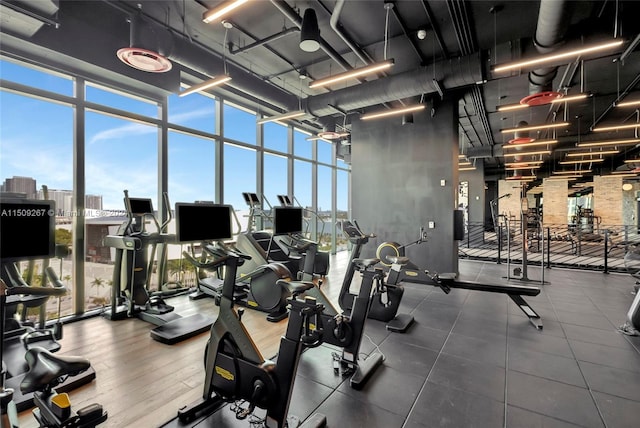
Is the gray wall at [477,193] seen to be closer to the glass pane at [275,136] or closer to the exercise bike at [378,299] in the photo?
→ the glass pane at [275,136]

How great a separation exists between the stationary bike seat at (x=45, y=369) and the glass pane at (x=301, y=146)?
7234 millimetres

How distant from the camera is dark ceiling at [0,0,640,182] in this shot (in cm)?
382

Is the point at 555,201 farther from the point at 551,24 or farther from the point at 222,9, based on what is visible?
the point at 222,9

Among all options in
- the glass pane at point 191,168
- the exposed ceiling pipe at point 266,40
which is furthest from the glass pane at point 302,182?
the exposed ceiling pipe at point 266,40

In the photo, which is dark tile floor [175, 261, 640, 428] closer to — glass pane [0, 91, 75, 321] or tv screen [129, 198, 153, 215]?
tv screen [129, 198, 153, 215]

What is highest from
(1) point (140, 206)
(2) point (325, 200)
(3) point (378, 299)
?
(2) point (325, 200)

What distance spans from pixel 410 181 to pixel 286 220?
11.6 ft

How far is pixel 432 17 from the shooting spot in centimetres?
454

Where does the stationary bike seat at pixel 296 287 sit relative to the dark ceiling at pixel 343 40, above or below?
below

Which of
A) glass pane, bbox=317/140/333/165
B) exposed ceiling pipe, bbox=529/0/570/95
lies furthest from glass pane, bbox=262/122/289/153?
exposed ceiling pipe, bbox=529/0/570/95

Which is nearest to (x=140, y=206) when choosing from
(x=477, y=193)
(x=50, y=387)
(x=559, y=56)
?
(x=50, y=387)

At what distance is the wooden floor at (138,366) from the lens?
2281 mm

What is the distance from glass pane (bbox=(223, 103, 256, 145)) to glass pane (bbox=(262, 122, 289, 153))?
33cm

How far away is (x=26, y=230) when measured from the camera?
7.93 feet
